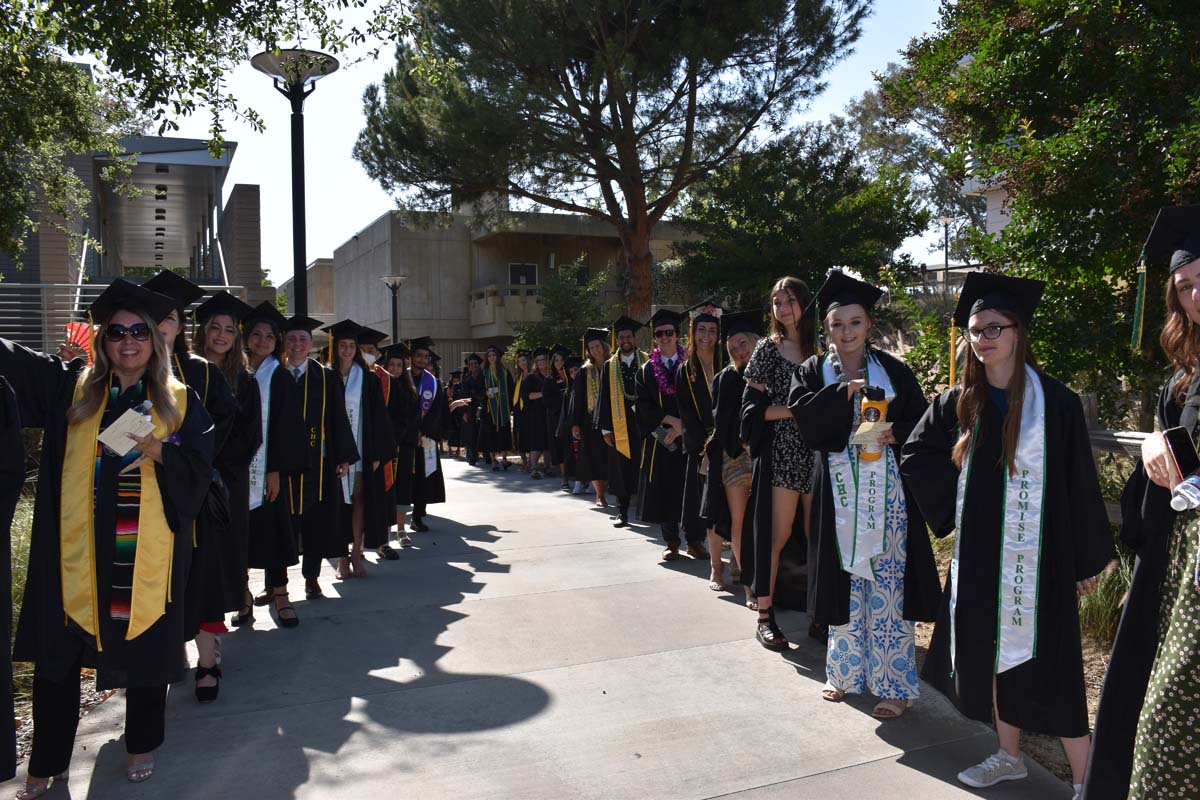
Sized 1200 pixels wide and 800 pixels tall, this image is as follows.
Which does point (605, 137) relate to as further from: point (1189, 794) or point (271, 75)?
point (1189, 794)

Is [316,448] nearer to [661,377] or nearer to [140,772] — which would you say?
[140,772]

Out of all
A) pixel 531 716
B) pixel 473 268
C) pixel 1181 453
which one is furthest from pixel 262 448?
pixel 473 268

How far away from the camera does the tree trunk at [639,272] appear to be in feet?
60.8

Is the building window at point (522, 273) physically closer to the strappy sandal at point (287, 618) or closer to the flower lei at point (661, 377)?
the flower lei at point (661, 377)

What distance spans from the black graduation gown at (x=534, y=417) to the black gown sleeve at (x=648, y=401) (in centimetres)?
645

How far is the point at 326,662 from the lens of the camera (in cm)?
498

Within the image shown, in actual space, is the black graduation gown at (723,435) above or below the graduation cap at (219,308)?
below

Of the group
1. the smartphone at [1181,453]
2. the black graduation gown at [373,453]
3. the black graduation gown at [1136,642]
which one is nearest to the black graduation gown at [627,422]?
the black graduation gown at [373,453]

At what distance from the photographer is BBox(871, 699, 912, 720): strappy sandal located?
4.07m

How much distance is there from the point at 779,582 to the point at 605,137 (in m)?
13.3

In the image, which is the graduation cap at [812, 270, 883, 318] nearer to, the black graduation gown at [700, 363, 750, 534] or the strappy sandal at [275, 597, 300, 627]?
the black graduation gown at [700, 363, 750, 534]

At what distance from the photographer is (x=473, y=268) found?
32.2 metres

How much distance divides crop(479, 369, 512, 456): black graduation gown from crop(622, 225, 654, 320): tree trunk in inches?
149

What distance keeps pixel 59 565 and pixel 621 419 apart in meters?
6.21
